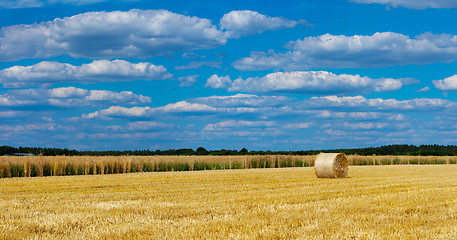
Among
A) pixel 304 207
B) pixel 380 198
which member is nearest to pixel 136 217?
pixel 304 207

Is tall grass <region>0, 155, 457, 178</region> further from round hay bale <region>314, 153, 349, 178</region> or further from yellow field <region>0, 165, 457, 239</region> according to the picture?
round hay bale <region>314, 153, 349, 178</region>

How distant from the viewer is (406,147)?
110 meters

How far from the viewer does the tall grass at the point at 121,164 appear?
82.8ft

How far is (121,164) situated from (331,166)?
13.6m

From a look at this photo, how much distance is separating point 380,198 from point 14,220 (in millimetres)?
8838

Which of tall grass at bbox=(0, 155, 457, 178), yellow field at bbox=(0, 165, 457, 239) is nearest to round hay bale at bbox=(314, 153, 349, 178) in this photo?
yellow field at bbox=(0, 165, 457, 239)

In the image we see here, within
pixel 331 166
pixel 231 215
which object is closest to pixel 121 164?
pixel 331 166

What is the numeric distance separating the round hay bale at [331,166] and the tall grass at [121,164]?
12.2m

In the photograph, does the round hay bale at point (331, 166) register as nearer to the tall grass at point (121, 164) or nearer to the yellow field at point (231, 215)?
the yellow field at point (231, 215)

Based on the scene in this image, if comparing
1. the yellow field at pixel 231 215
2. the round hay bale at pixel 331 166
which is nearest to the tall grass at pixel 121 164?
the yellow field at pixel 231 215

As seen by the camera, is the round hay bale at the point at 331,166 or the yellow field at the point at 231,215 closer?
the yellow field at the point at 231,215

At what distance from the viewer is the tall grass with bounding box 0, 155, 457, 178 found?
25.2 meters

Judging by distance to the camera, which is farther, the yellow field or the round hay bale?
the round hay bale

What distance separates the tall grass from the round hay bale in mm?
12246
